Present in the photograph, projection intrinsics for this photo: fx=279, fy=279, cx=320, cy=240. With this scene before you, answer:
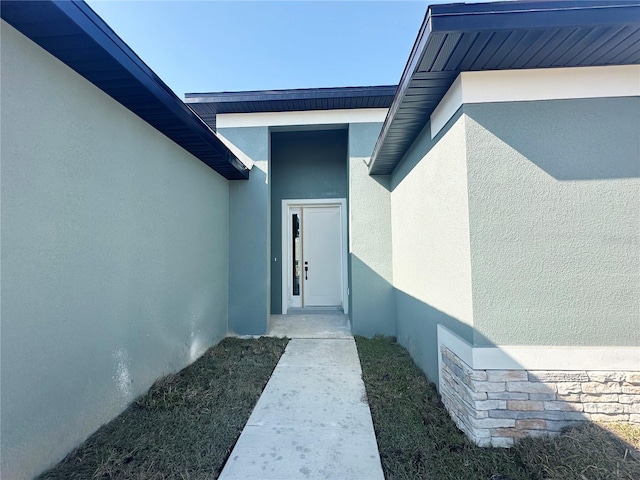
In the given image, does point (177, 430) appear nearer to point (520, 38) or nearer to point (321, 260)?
point (520, 38)

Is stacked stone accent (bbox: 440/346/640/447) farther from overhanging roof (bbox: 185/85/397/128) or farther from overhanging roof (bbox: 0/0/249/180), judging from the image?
overhanging roof (bbox: 185/85/397/128)

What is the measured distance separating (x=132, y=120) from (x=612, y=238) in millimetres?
4402

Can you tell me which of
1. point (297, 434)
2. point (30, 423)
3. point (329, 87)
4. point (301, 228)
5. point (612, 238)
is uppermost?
point (329, 87)

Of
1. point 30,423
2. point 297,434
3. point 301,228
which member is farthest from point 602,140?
point 301,228

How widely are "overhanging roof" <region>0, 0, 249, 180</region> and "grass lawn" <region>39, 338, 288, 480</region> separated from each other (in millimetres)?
2832

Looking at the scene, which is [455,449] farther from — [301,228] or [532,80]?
[301,228]

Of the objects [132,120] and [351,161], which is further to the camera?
[351,161]

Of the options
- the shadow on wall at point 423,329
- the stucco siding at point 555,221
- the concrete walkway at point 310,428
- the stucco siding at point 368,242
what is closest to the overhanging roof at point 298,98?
the stucco siding at point 368,242

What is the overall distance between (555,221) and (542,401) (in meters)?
1.40

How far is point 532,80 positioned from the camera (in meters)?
2.29

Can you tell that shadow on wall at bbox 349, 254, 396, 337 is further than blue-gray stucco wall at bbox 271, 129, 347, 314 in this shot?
No

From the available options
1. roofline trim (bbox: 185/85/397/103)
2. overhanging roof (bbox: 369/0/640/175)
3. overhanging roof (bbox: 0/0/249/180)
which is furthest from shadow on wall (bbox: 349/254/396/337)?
overhanging roof (bbox: 0/0/249/180)

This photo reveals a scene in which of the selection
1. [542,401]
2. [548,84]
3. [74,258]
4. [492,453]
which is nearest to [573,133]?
[548,84]

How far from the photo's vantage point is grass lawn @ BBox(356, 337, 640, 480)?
5.97 feet
